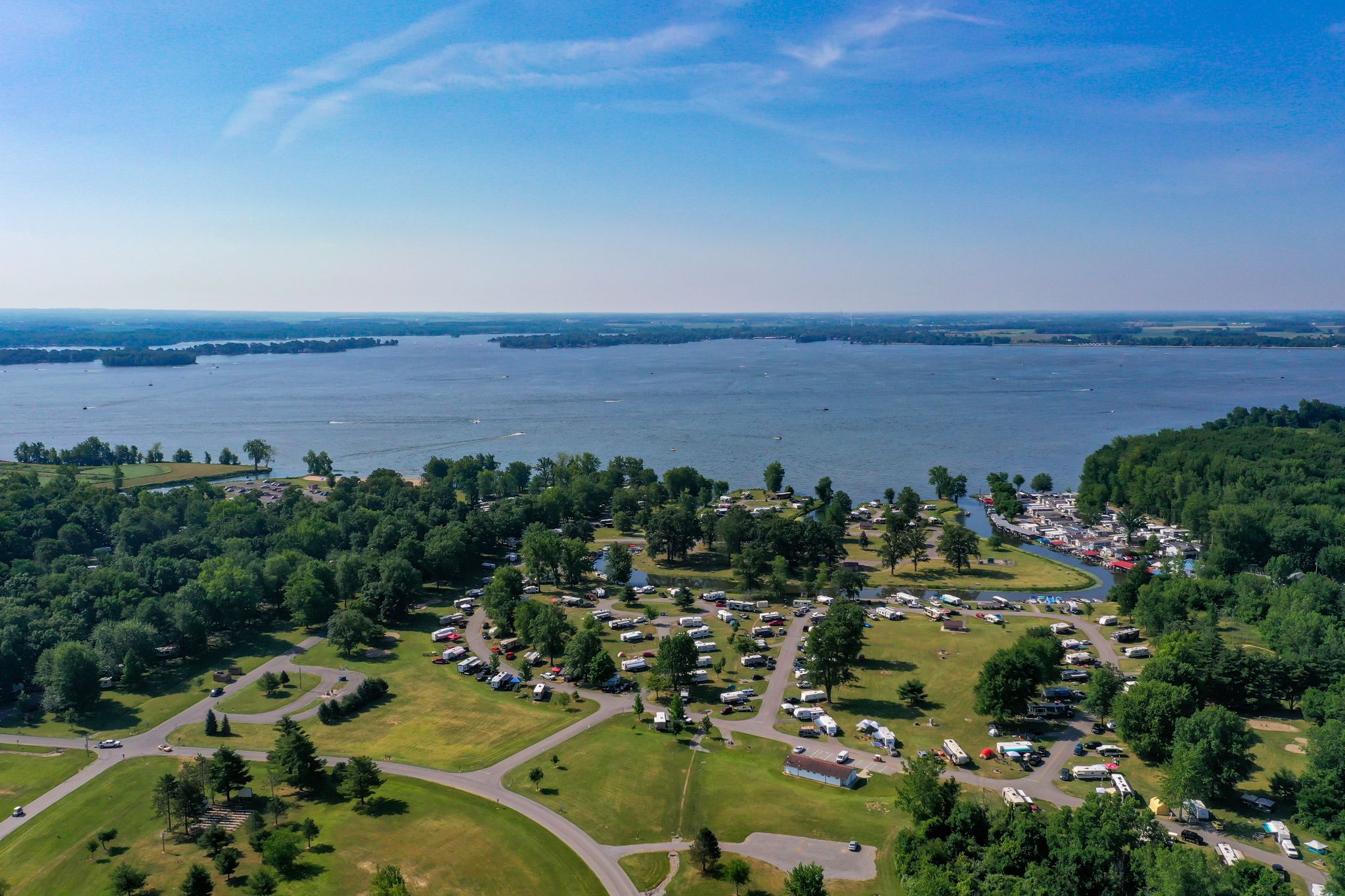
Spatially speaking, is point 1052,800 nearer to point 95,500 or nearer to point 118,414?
point 95,500

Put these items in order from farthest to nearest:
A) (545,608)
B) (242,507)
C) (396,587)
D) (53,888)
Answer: (242,507), (396,587), (545,608), (53,888)

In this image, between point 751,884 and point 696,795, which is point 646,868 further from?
point 696,795

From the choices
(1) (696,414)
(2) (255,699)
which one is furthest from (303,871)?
(1) (696,414)

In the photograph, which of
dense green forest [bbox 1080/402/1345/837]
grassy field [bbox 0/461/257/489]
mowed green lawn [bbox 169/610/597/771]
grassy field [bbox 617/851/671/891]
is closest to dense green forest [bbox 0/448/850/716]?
mowed green lawn [bbox 169/610/597/771]

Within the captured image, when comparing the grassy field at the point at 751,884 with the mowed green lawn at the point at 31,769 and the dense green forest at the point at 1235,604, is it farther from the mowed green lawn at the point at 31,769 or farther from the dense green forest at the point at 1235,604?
the mowed green lawn at the point at 31,769

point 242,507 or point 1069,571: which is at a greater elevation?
point 242,507

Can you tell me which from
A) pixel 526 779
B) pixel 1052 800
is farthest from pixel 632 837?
pixel 1052 800

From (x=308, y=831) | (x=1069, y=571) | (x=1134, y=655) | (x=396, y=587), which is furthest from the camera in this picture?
(x=1069, y=571)

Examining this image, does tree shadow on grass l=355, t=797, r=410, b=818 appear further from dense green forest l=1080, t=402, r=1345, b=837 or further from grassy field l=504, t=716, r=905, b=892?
dense green forest l=1080, t=402, r=1345, b=837
